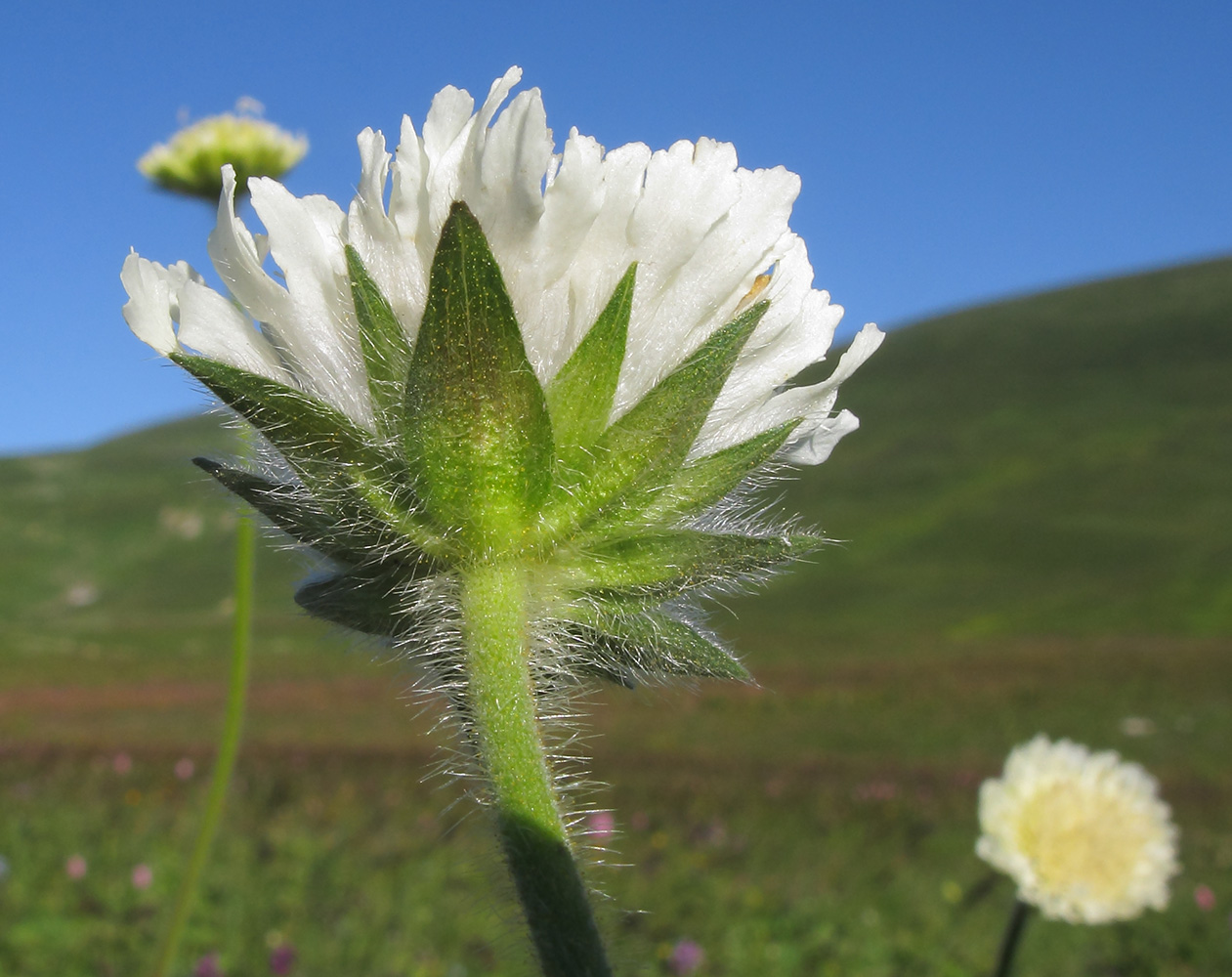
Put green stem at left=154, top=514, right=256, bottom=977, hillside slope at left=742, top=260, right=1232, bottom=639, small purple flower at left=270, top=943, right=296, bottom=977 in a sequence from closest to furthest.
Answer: green stem at left=154, top=514, right=256, bottom=977, small purple flower at left=270, top=943, right=296, bottom=977, hillside slope at left=742, top=260, right=1232, bottom=639

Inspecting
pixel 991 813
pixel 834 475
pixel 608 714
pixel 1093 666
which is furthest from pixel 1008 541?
pixel 991 813

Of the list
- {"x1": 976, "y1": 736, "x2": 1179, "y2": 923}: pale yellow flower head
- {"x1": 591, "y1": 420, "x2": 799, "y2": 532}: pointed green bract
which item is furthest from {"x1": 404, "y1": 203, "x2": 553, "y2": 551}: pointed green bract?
{"x1": 976, "y1": 736, "x2": 1179, "y2": 923}: pale yellow flower head

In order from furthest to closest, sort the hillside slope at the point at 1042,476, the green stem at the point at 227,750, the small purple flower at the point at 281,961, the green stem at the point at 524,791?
the hillside slope at the point at 1042,476, the small purple flower at the point at 281,961, the green stem at the point at 227,750, the green stem at the point at 524,791

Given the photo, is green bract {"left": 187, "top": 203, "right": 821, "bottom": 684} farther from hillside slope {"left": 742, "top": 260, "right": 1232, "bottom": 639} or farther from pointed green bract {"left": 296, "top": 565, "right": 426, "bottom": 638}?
hillside slope {"left": 742, "top": 260, "right": 1232, "bottom": 639}

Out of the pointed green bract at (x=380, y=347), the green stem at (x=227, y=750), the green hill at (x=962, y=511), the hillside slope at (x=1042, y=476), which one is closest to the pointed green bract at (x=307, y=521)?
the pointed green bract at (x=380, y=347)

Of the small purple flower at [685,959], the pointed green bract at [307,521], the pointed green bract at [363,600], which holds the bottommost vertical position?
the small purple flower at [685,959]

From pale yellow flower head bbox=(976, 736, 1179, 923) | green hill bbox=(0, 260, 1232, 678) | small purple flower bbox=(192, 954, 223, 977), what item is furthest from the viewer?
green hill bbox=(0, 260, 1232, 678)

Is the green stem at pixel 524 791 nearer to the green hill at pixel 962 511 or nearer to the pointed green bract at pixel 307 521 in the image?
the pointed green bract at pixel 307 521
